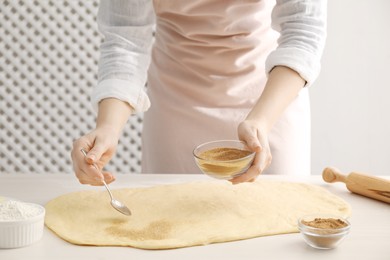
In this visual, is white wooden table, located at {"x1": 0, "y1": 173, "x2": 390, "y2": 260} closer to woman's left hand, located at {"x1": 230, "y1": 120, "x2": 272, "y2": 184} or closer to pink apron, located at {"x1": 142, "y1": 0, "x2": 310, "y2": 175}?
woman's left hand, located at {"x1": 230, "y1": 120, "x2": 272, "y2": 184}

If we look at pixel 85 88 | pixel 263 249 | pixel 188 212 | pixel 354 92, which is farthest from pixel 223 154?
pixel 354 92

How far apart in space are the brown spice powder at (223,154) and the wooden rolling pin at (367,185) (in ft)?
0.94

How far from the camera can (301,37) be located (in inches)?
56.7

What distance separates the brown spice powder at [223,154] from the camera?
4.15 feet

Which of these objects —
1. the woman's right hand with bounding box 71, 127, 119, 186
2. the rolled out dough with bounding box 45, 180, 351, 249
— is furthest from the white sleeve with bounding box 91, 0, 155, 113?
the rolled out dough with bounding box 45, 180, 351, 249

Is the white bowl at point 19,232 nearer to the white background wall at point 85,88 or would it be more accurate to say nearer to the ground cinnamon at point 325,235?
the ground cinnamon at point 325,235

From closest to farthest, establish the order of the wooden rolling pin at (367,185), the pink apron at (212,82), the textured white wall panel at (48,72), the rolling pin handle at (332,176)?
the wooden rolling pin at (367,185), the rolling pin handle at (332,176), the pink apron at (212,82), the textured white wall panel at (48,72)

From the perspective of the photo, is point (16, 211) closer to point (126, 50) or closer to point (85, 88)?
point (126, 50)

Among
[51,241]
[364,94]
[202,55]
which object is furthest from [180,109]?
[364,94]

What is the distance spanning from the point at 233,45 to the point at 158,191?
448 millimetres

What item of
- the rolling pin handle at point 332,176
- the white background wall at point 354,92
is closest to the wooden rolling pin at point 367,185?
the rolling pin handle at point 332,176

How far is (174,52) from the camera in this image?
1.73m

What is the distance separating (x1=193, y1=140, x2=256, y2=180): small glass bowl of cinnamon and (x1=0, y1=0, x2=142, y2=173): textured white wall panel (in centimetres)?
178

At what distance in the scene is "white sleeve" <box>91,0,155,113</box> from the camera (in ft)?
4.99
